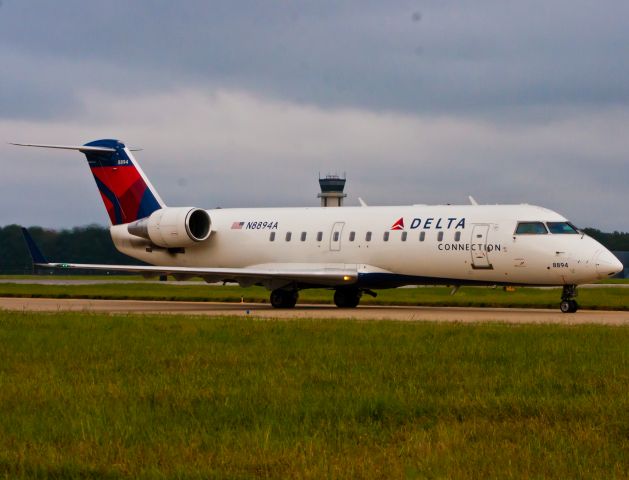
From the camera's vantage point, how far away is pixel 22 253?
7944 centimetres

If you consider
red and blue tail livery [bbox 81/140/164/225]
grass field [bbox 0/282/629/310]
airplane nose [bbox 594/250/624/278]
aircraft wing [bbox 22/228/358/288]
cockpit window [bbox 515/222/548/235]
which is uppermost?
red and blue tail livery [bbox 81/140/164/225]

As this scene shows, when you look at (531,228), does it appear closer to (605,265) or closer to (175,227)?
(605,265)

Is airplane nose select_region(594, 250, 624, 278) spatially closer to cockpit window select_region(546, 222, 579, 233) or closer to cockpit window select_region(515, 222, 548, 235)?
cockpit window select_region(546, 222, 579, 233)

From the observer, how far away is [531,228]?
2675cm

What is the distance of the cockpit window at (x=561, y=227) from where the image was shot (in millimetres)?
26516

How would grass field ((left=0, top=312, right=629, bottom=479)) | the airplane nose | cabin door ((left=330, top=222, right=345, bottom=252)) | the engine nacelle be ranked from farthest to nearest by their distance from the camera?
the engine nacelle
cabin door ((left=330, top=222, right=345, bottom=252))
the airplane nose
grass field ((left=0, top=312, right=629, bottom=479))

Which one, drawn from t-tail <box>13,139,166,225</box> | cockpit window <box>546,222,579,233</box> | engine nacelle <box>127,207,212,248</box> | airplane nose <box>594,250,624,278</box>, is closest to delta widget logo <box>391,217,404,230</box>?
cockpit window <box>546,222,579,233</box>

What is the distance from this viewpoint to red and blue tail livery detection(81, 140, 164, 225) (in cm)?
3428

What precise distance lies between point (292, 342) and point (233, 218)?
18.3 metres

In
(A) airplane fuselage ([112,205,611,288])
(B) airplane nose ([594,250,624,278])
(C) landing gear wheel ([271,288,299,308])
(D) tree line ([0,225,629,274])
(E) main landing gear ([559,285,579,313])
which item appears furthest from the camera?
(D) tree line ([0,225,629,274])

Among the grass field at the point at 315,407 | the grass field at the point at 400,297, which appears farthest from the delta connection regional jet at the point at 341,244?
the grass field at the point at 315,407

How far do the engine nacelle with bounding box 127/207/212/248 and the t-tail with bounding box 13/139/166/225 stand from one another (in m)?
0.86

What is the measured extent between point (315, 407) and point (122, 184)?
26215 mm

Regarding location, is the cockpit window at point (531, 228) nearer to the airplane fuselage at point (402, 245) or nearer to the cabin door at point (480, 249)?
the airplane fuselage at point (402, 245)
